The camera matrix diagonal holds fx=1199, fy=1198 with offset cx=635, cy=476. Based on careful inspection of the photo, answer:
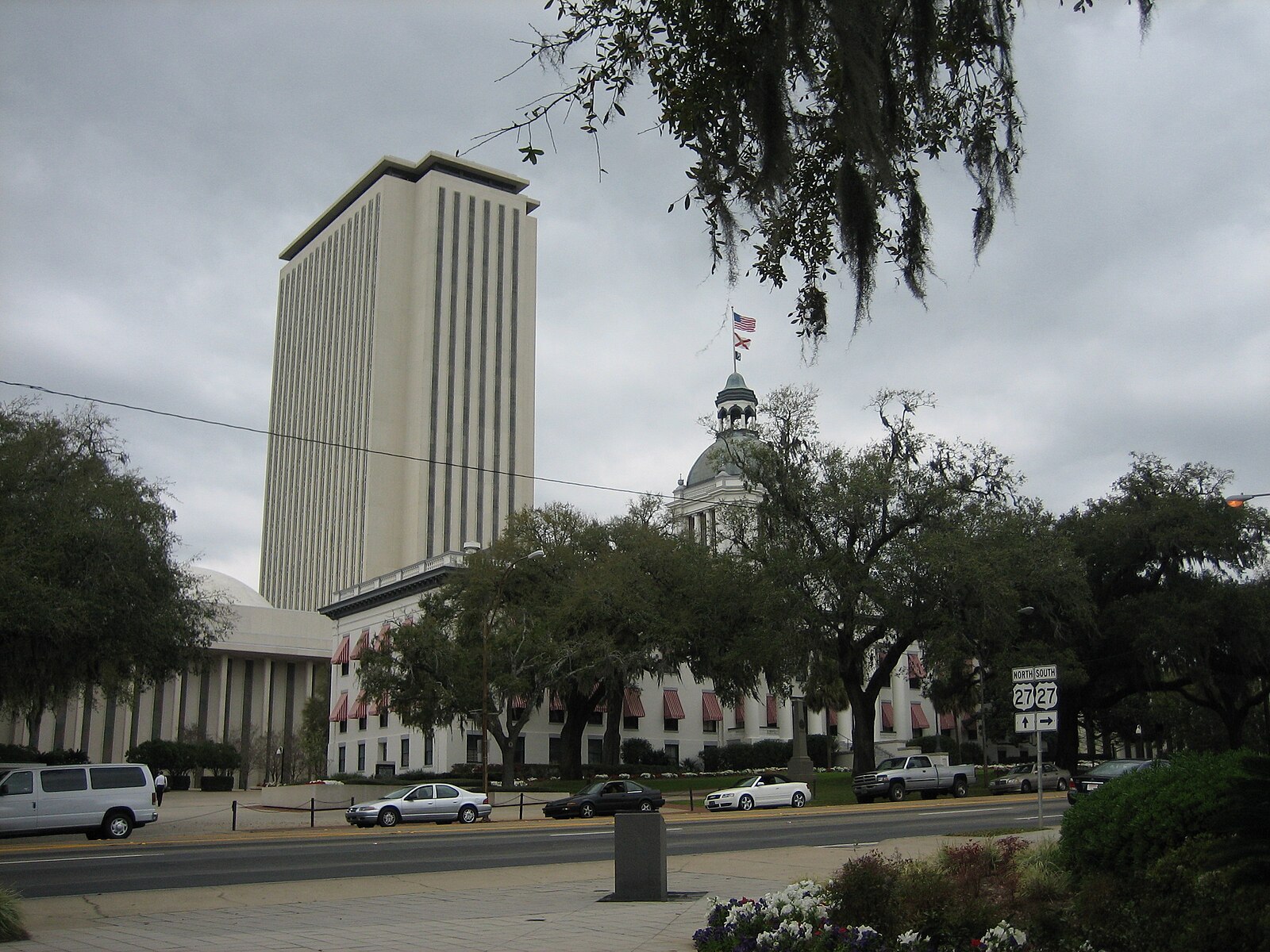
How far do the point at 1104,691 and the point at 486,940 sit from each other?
57535 mm

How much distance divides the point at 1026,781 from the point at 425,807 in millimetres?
25389

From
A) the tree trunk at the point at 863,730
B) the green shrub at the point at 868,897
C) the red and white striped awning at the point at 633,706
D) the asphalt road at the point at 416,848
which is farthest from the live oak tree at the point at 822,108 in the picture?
the red and white striped awning at the point at 633,706

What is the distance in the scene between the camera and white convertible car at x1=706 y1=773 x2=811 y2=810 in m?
42.0

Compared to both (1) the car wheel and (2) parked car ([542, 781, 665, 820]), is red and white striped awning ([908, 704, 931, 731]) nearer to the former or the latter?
(2) parked car ([542, 781, 665, 820])

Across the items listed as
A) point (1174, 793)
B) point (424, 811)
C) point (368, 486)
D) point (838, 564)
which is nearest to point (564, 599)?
point (838, 564)

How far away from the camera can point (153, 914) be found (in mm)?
13906

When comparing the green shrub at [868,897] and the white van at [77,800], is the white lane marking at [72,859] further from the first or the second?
the green shrub at [868,897]

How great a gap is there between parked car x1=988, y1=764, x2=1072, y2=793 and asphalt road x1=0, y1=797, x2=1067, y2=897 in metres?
12.5

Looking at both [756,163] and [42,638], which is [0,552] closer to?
[42,638]

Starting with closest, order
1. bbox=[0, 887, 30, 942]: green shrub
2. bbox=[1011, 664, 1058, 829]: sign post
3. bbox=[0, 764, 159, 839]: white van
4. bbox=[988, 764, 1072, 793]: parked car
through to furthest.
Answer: bbox=[0, 887, 30, 942]: green shrub, bbox=[1011, 664, 1058, 829]: sign post, bbox=[0, 764, 159, 839]: white van, bbox=[988, 764, 1072, 793]: parked car

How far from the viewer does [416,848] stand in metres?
25.0

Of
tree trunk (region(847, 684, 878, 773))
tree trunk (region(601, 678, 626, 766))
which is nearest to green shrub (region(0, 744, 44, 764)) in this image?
tree trunk (region(601, 678, 626, 766))

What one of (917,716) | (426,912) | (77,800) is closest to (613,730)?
(917,716)

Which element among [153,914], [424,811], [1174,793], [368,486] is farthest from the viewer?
[368,486]
